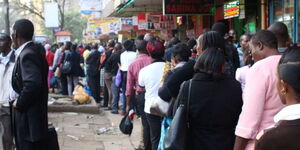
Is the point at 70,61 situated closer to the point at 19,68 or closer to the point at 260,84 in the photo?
the point at 19,68

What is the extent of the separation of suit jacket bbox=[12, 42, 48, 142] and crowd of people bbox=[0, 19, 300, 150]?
0.01 m

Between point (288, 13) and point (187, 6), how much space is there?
130 inches

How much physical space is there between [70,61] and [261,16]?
21.4ft

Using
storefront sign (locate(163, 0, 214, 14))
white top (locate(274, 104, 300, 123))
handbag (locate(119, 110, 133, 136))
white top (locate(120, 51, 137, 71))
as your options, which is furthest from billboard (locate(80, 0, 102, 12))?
white top (locate(274, 104, 300, 123))

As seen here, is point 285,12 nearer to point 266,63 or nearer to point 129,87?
point 129,87

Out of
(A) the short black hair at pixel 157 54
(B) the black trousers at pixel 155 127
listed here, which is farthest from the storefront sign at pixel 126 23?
(B) the black trousers at pixel 155 127

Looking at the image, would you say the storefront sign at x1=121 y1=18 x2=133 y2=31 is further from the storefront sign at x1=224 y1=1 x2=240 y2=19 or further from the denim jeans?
the storefront sign at x1=224 y1=1 x2=240 y2=19

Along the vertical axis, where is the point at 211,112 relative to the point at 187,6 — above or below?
below

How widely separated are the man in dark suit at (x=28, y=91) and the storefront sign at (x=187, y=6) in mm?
7109

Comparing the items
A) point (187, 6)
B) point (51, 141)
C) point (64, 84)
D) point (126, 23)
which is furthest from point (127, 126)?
point (126, 23)

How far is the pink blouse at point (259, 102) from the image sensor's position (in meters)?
3.34

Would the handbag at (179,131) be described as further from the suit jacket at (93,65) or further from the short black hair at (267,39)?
the suit jacket at (93,65)

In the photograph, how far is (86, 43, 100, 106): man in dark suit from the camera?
559 inches

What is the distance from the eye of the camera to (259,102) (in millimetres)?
3334
